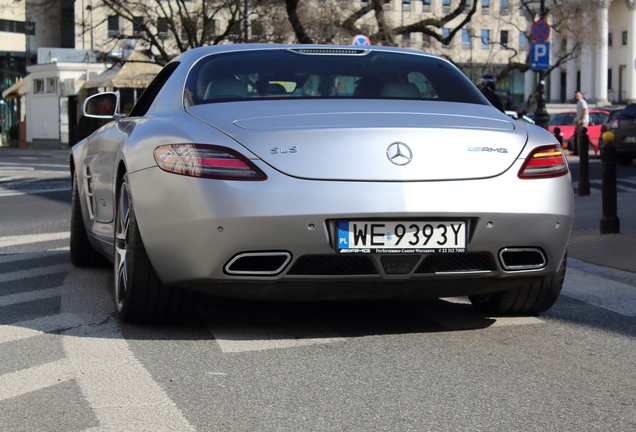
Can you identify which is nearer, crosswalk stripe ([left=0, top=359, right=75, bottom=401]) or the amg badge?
crosswalk stripe ([left=0, top=359, right=75, bottom=401])

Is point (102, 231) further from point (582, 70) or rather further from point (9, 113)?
point (582, 70)

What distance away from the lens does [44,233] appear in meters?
9.62

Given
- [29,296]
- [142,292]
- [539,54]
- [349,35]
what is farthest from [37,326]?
[349,35]

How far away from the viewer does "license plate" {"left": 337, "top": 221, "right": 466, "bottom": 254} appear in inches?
160

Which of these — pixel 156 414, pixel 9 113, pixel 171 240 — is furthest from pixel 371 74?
pixel 9 113

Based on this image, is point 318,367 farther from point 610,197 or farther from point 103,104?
point 610,197

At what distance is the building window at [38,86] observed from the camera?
181ft

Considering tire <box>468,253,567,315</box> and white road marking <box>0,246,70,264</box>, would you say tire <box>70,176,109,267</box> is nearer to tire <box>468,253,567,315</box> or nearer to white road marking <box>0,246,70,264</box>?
white road marking <box>0,246,70,264</box>

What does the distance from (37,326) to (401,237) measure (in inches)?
76.5

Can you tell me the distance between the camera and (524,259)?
4426 mm

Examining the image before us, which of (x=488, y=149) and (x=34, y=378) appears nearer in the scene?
(x=34, y=378)

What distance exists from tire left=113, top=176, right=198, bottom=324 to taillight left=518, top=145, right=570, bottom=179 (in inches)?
65.3

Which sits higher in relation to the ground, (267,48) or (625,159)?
(267,48)

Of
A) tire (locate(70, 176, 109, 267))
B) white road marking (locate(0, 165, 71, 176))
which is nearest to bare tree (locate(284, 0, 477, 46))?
white road marking (locate(0, 165, 71, 176))
